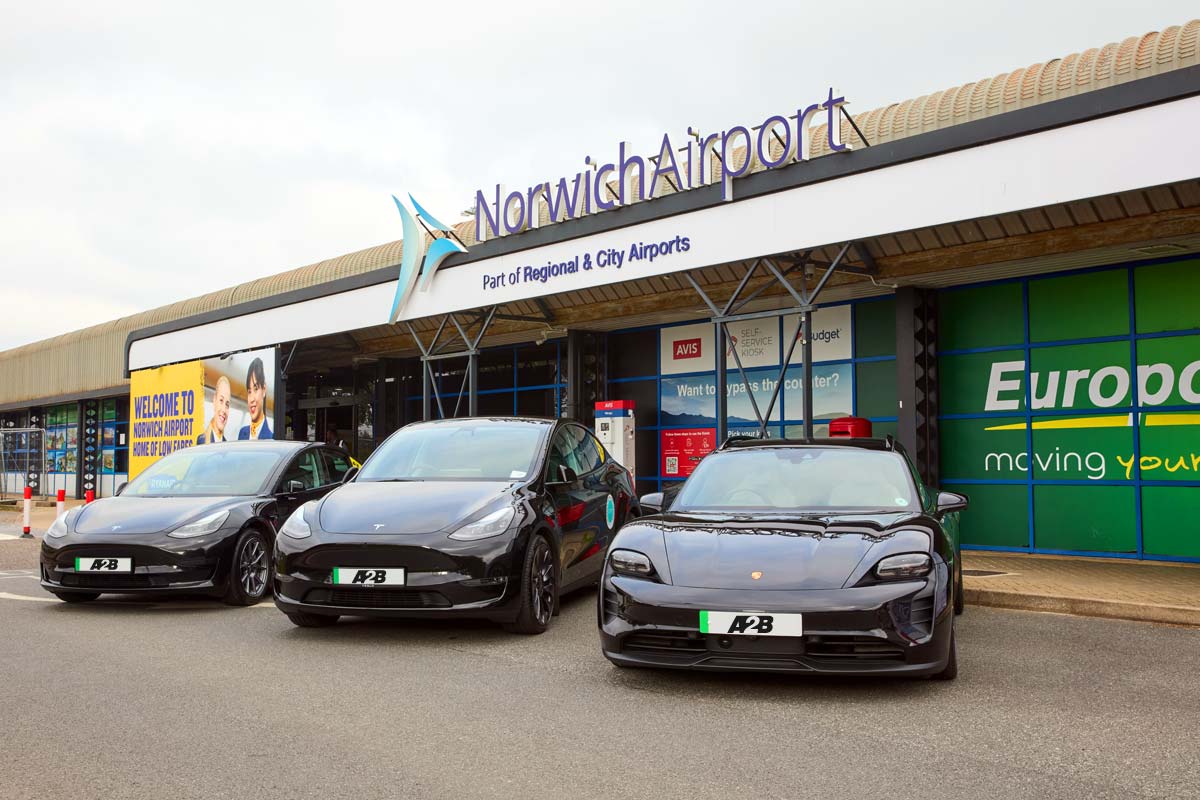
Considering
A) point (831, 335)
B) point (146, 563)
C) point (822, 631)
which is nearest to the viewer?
point (822, 631)

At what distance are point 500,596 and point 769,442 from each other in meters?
2.07

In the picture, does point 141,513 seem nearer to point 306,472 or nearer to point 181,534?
point 181,534

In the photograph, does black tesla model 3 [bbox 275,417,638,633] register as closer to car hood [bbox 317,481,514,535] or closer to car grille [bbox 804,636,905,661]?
car hood [bbox 317,481,514,535]

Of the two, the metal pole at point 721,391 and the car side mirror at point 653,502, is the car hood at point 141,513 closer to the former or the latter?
the car side mirror at point 653,502

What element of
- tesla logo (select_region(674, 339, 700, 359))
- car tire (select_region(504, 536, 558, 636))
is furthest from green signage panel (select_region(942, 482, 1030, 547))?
car tire (select_region(504, 536, 558, 636))

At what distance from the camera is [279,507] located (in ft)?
30.2

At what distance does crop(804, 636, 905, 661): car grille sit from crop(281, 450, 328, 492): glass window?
19.4 ft

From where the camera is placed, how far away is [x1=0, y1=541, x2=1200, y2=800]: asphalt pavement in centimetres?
383

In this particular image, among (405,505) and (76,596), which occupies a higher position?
(405,505)

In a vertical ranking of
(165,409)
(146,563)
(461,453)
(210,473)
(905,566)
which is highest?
(165,409)

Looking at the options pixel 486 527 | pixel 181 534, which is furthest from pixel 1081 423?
pixel 181 534

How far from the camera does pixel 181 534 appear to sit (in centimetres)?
820

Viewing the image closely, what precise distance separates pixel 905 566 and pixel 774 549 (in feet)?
2.10

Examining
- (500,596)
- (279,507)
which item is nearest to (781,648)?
(500,596)
